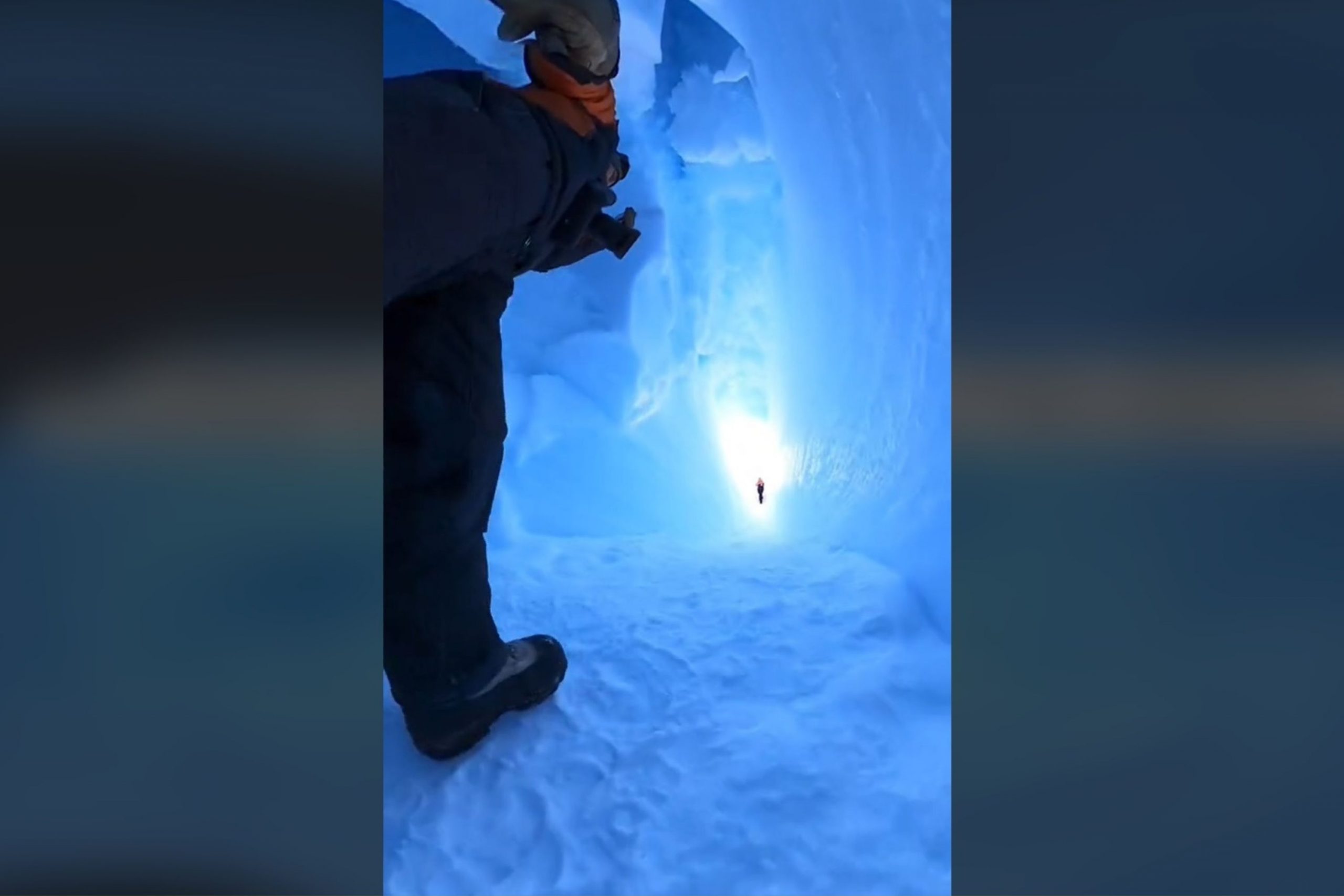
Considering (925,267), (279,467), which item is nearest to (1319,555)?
(279,467)

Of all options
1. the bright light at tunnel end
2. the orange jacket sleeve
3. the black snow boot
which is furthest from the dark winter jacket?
the bright light at tunnel end

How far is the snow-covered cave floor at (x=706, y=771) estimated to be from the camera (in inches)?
39.7

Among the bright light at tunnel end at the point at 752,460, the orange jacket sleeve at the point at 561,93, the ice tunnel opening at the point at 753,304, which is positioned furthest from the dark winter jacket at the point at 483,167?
the bright light at tunnel end at the point at 752,460

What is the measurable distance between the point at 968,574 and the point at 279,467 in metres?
0.32

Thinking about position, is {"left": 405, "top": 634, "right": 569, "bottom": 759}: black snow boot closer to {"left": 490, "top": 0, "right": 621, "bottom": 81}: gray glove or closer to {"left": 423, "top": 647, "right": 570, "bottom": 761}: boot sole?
{"left": 423, "top": 647, "right": 570, "bottom": 761}: boot sole

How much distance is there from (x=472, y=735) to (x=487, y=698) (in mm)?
61

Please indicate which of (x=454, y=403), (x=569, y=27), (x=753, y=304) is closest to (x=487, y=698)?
(x=454, y=403)

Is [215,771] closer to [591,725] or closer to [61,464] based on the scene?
[61,464]

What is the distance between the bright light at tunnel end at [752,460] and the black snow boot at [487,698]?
91.0 inches

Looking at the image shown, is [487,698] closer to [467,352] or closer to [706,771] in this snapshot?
[706,771]

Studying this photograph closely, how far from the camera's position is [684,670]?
1.53 m

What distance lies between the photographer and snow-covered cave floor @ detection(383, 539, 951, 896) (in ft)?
3.31

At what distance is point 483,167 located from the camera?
98 centimetres

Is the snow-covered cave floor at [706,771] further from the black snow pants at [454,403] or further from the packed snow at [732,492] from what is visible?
the black snow pants at [454,403]
